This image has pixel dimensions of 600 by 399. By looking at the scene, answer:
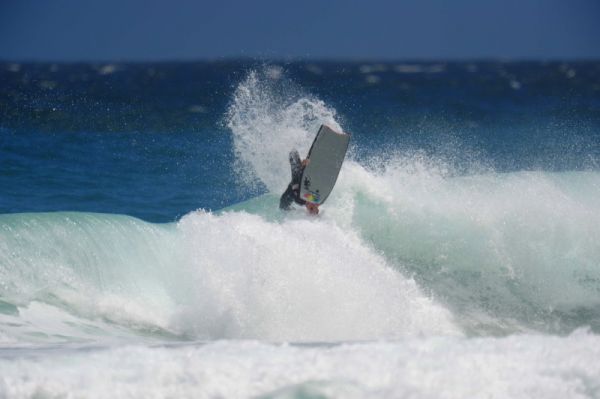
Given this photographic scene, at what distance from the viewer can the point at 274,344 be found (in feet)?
18.2

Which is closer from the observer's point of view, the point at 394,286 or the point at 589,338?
the point at 589,338

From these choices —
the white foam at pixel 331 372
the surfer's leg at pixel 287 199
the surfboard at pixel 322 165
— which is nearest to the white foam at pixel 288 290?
the surfer's leg at pixel 287 199

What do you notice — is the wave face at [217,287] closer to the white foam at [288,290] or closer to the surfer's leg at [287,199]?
the white foam at [288,290]

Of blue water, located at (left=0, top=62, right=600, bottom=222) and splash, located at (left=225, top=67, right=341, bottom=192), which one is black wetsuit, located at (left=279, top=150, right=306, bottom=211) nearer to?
splash, located at (left=225, top=67, right=341, bottom=192)

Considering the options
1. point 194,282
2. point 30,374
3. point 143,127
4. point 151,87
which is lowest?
point 30,374

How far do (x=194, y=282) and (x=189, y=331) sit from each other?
0.91 meters

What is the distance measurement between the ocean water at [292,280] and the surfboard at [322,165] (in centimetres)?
30

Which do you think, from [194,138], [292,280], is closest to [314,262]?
[292,280]

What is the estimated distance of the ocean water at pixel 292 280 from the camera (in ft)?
16.4

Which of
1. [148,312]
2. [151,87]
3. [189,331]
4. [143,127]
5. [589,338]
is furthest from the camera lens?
[151,87]

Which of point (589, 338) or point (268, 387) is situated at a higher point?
point (589, 338)

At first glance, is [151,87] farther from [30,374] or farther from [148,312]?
[30,374]

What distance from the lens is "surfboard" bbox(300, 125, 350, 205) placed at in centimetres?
978

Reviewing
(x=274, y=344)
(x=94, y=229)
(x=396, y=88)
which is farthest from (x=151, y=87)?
(x=274, y=344)
